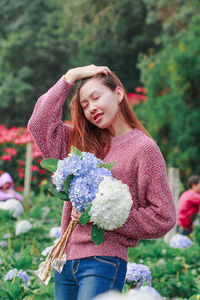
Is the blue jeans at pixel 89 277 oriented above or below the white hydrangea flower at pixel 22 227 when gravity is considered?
below

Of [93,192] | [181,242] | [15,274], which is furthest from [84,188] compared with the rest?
[181,242]

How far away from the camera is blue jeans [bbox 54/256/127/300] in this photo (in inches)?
70.5

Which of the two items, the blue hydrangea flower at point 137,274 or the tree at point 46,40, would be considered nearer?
the blue hydrangea flower at point 137,274

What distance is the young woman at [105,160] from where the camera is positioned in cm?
188

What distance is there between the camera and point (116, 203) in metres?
1.72

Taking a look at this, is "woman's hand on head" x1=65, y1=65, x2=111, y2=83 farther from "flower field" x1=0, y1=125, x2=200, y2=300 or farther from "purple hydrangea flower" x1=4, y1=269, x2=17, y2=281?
"purple hydrangea flower" x1=4, y1=269, x2=17, y2=281

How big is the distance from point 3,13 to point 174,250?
15644 millimetres

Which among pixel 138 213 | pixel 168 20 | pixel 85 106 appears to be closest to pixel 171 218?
pixel 138 213

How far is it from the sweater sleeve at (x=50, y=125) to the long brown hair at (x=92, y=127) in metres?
0.06

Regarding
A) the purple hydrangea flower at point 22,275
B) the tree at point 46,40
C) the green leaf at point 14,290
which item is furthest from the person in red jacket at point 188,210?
the tree at point 46,40

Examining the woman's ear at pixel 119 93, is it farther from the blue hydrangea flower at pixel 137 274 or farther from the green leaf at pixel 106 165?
the blue hydrangea flower at pixel 137 274

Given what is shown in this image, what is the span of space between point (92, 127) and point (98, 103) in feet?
0.69

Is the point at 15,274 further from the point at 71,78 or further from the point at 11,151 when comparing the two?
the point at 11,151

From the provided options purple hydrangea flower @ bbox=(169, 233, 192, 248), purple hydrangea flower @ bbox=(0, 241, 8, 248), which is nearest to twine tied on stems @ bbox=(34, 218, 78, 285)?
purple hydrangea flower @ bbox=(0, 241, 8, 248)
